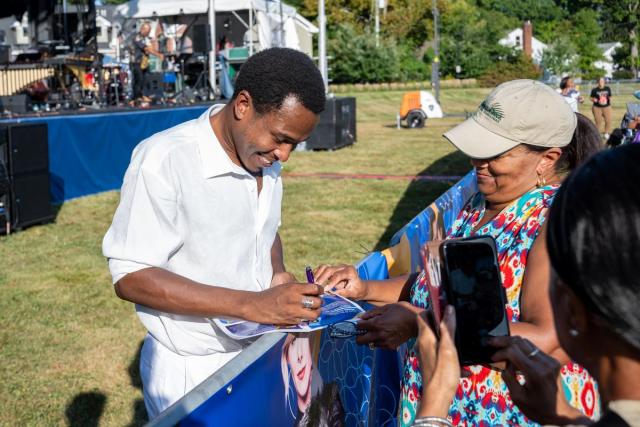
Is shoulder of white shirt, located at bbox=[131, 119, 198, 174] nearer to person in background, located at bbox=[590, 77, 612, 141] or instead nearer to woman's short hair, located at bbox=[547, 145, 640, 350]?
woman's short hair, located at bbox=[547, 145, 640, 350]

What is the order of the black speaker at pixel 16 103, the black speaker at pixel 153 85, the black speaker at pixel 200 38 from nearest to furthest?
1. the black speaker at pixel 16 103
2. the black speaker at pixel 153 85
3. the black speaker at pixel 200 38

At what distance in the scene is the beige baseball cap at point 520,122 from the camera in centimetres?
249

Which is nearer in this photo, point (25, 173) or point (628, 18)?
point (25, 173)

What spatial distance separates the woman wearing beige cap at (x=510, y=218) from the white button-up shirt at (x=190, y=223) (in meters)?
0.50

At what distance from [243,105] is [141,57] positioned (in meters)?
19.3

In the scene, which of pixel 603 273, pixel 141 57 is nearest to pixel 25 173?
pixel 603 273

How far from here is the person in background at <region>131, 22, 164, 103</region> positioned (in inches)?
813

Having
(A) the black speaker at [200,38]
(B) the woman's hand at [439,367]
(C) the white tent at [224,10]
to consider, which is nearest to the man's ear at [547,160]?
(B) the woman's hand at [439,367]

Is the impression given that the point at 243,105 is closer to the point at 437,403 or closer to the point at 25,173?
the point at 437,403

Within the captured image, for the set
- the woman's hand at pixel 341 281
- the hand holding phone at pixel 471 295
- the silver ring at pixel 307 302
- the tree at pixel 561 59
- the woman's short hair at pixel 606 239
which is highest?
the tree at pixel 561 59

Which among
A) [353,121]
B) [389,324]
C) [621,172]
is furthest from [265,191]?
[353,121]

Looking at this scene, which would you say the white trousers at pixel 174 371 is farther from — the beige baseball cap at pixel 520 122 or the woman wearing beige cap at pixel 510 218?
the beige baseball cap at pixel 520 122

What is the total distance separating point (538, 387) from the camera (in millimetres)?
1607

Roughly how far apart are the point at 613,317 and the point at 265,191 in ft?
5.78
